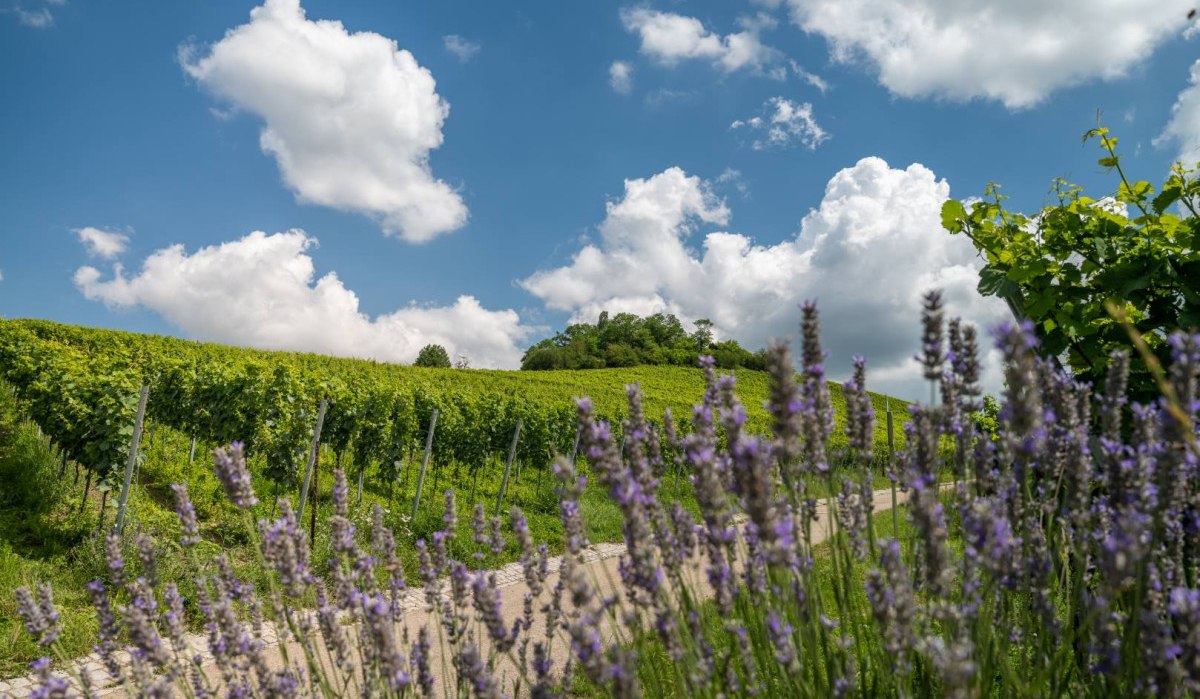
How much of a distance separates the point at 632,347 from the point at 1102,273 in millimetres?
62557

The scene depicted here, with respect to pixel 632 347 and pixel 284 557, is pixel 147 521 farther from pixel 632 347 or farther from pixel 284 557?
pixel 632 347

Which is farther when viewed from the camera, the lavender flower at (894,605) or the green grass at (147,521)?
the green grass at (147,521)

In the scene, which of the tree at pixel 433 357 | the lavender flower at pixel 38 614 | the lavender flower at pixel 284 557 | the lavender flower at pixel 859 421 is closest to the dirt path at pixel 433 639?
the lavender flower at pixel 38 614

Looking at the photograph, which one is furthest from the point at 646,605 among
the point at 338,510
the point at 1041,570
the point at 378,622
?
the point at 338,510

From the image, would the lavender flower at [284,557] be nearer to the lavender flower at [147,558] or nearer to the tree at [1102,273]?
the lavender flower at [147,558]

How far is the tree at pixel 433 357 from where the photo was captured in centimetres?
6869

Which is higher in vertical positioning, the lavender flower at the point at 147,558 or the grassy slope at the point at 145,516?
the lavender flower at the point at 147,558

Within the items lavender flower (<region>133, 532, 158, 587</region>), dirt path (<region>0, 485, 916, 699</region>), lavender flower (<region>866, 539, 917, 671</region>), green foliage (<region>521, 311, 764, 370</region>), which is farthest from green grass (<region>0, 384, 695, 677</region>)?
green foliage (<region>521, 311, 764, 370</region>)

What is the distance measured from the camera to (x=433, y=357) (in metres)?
69.3

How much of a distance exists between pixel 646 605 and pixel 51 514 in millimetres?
9603

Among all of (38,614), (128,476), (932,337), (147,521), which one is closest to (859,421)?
(932,337)

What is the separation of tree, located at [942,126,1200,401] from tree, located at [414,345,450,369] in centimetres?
6689

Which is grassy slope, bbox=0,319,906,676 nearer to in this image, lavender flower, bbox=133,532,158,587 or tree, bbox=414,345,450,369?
lavender flower, bbox=133,532,158,587

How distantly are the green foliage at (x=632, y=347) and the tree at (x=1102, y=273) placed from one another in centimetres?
4640
